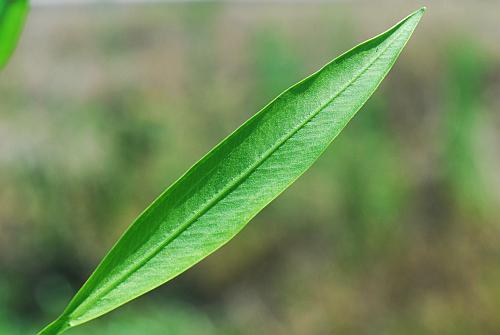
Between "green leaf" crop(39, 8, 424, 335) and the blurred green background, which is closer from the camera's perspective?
"green leaf" crop(39, 8, 424, 335)

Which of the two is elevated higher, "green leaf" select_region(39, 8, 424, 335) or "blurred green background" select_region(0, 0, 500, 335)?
"green leaf" select_region(39, 8, 424, 335)

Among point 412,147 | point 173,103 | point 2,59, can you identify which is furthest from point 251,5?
point 2,59

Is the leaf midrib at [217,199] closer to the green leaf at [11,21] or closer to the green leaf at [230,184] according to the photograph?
the green leaf at [230,184]

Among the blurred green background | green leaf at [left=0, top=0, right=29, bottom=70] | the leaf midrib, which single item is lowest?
the blurred green background

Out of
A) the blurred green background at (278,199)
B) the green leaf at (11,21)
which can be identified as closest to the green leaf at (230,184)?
the green leaf at (11,21)

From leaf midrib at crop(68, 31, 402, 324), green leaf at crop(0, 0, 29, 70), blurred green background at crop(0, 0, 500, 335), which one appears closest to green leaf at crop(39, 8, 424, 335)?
leaf midrib at crop(68, 31, 402, 324)

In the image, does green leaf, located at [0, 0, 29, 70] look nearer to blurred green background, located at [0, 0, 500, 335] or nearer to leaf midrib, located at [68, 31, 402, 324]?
leaf midrib, located at [68, 31, 402, 324]
